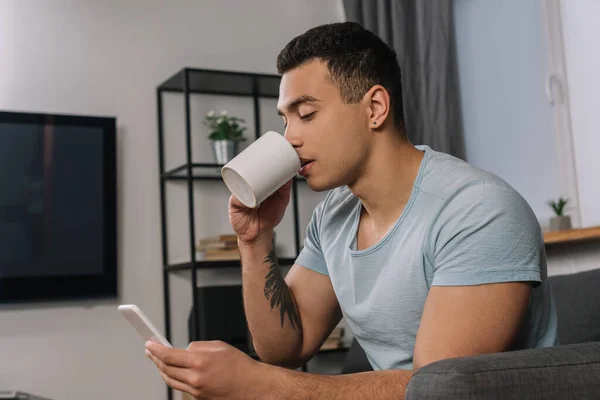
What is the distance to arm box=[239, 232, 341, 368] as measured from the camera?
1.58 m

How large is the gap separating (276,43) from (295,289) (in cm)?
250

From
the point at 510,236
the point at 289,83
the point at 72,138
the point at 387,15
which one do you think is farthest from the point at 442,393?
the point at 387,15

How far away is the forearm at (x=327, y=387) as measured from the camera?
1096 mm

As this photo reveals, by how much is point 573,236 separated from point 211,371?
5.70 feet

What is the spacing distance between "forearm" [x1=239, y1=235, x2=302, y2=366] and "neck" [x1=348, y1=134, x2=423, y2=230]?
0.86ft

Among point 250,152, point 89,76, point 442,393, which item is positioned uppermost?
point 89,76

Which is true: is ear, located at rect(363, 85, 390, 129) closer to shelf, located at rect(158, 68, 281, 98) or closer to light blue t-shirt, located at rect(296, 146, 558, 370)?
light blue t-shirt, located at rect(296, 146, 558, 370)

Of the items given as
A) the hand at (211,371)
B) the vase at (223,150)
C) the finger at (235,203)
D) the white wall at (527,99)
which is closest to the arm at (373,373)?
the hand at (211,371)

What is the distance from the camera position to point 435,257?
1.30 m

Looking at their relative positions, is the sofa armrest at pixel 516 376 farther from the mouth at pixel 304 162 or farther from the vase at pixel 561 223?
the vase at pixel 561 223

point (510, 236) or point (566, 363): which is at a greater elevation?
point (510, 236)

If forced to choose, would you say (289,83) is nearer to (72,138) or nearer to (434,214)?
(434,214)

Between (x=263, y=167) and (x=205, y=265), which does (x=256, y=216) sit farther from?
(x=205, y=265)

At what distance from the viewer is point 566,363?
1.03 m
